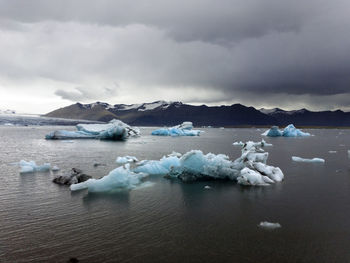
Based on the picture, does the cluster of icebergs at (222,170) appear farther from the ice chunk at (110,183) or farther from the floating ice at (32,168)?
the floating ice at (32,168)

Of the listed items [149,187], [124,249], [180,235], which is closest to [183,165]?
[149,187]

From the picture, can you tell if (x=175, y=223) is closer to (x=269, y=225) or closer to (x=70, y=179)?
(x=269, y=225)

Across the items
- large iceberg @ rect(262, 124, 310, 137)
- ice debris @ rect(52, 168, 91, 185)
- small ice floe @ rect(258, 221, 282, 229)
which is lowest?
small ice floe @ rect(258, 221, 282, 229)

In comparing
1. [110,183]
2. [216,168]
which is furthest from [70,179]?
[216,168]

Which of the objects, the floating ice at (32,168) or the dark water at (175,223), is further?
the floating ice at (32,168)

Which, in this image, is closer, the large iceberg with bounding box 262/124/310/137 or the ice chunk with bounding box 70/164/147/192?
the ice chunk with bounding box 70/164/147/192

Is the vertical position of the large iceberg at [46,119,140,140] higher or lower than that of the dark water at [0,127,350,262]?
higher

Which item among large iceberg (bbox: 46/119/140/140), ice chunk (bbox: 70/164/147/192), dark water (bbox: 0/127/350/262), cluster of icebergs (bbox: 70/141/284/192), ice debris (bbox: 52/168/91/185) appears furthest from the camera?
large iceberg (bbox: 46/119/140/140)

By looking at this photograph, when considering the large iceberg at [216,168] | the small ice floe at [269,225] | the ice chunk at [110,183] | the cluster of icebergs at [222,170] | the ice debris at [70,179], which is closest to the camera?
the small ice floe at [269,225]

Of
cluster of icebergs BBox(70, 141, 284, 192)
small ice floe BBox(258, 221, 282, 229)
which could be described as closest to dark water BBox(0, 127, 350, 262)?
small ice floe BBox(258, 221, 282, 229)

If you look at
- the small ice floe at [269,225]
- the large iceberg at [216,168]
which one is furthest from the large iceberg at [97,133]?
the small ice floe at [269,225]

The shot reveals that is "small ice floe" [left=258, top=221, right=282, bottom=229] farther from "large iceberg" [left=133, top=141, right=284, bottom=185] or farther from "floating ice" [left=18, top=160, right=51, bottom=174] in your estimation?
"floating ice" [left=18, top=160, right=51, bottom=174]

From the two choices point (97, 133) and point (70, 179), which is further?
point (97, 133)

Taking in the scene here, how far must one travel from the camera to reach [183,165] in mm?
12375
